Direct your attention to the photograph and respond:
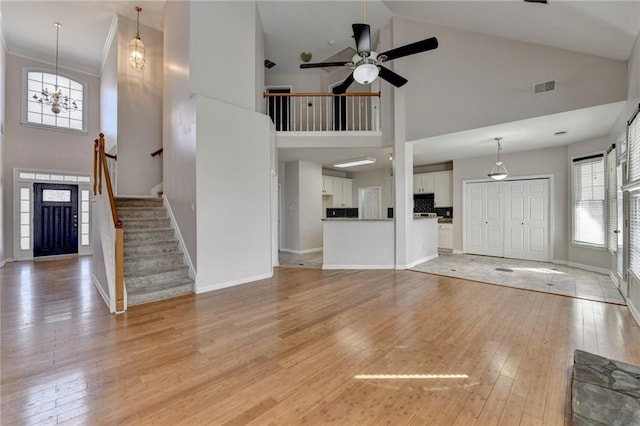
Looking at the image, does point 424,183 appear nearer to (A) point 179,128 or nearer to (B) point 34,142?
(A) point 179,128

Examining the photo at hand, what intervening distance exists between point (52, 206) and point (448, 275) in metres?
9.71

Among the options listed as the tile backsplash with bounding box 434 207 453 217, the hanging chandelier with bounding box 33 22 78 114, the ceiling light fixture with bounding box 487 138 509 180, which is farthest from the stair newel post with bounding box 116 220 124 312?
the tile backsplash with bounding box 434 207 453 217

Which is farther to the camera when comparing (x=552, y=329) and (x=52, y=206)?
(x=52, y=206)

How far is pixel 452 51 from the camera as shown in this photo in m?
4.92

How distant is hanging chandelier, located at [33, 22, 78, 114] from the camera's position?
6.21 metres

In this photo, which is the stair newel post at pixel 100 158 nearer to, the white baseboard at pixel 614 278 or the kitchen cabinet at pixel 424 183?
the kitchen cabinet at pixel 424 183

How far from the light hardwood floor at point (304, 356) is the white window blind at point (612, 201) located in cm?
181

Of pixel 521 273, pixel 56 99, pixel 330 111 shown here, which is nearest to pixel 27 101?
pixel 56 99

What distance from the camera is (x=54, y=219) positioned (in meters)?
7.10

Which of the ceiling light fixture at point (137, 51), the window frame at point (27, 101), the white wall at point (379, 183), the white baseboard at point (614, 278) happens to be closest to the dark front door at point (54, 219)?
the window frame at point (27, 101)

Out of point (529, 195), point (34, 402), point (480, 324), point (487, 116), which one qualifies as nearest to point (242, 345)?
point (34, 402)

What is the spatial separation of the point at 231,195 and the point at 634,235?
17.9ft

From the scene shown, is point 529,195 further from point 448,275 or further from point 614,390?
point 614,390

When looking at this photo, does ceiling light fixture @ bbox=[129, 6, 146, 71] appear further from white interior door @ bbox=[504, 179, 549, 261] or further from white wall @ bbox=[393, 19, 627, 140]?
white interior door @ bbox=[504, 179, 549, 261]
